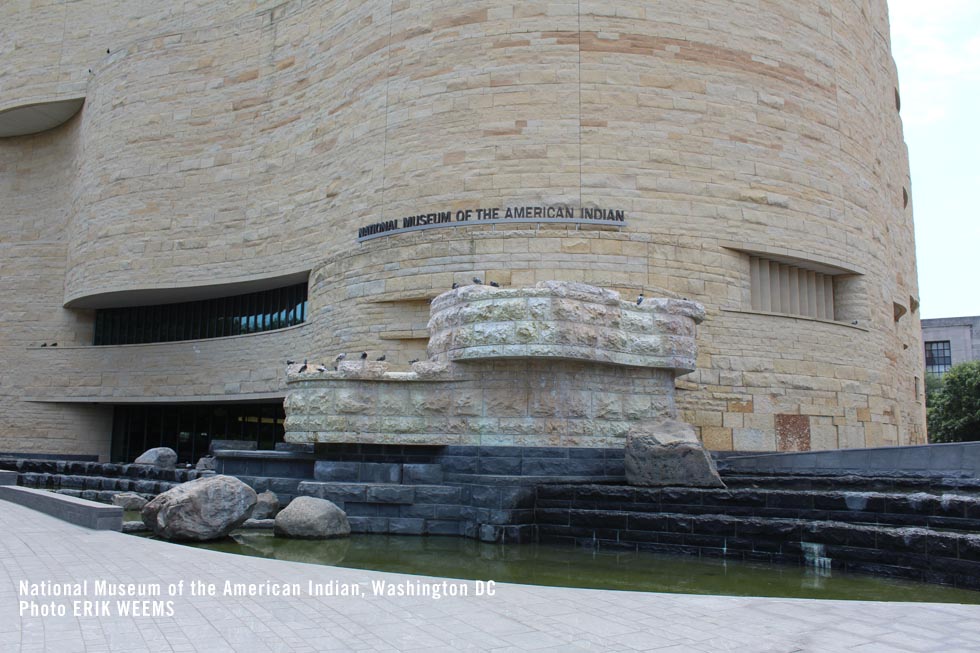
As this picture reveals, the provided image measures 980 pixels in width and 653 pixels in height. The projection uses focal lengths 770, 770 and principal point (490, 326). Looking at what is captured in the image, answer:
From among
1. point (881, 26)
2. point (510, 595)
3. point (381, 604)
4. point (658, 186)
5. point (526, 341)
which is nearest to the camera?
point (381, 604)

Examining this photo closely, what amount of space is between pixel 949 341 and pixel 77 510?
6100 cm

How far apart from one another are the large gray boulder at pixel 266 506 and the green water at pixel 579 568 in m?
1.25

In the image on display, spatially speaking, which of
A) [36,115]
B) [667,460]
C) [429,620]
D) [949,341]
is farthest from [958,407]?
[36,115]

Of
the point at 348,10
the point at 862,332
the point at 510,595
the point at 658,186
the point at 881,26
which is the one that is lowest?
the point at 510,595

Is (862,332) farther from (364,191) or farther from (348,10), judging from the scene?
(348,10)

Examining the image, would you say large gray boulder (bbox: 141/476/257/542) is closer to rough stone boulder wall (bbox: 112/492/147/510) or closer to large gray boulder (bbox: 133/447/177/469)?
rough stone boulder wall (bbox: 112/492/147/510)

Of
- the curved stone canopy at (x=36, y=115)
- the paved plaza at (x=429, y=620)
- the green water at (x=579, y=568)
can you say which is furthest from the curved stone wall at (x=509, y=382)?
the curved stone canopy at (x=36, y=115)

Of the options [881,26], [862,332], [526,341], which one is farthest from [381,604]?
[881,26]

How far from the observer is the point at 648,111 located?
17000 mm

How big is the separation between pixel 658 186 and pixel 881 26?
510 inches

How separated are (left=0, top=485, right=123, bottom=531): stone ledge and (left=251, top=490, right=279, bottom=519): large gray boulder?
248 cm

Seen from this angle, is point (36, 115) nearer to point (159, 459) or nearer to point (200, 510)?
point (159, 459)

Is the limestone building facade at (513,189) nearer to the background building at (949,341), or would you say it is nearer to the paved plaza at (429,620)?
the paved plaza at (429,620)

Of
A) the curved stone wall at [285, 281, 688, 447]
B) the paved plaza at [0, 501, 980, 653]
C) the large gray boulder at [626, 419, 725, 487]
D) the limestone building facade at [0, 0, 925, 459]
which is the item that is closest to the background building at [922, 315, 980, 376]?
the limestone building facade at [0, 0, 925, 459]
